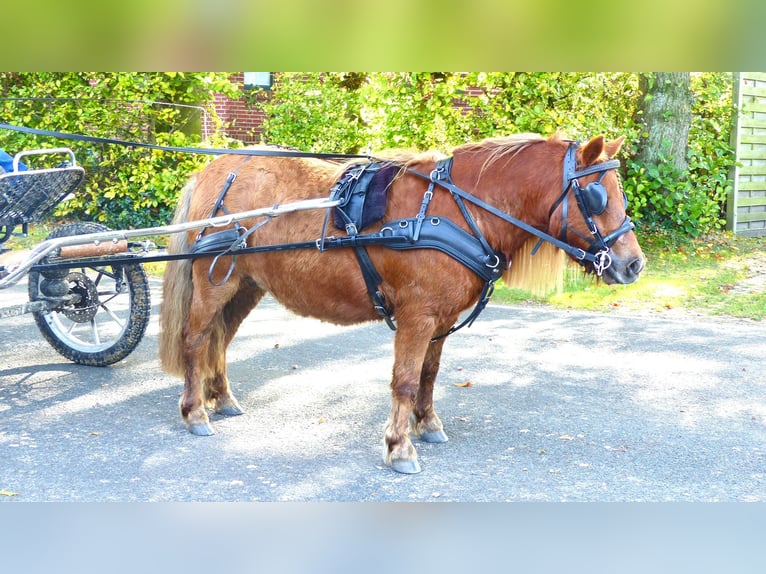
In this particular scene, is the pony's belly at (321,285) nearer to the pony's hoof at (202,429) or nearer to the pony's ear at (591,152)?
the pony's hoof at (202,429)

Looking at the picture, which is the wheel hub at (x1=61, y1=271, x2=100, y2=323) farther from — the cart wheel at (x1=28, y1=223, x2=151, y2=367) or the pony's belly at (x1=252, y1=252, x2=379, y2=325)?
the pony's belly at (x1=252, y1=252, x2=379, y2=325)

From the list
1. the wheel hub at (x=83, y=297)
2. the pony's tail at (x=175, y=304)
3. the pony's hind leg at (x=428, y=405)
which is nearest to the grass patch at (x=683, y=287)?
the pony's hind leg at (x=428, y=405)

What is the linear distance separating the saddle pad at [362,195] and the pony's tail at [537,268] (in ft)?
2.67

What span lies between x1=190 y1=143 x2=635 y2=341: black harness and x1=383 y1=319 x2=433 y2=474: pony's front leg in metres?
0.23

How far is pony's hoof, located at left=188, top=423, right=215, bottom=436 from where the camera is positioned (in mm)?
5129

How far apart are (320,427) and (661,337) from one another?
385 cm

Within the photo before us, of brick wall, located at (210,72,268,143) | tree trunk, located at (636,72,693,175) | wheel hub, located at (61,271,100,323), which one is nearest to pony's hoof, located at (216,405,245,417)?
wheel hub, located at (61,271,100,323)

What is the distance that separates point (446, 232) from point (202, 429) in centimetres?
205

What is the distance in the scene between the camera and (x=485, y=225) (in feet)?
14.7

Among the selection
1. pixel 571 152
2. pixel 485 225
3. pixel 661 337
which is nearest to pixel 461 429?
pixel 485 225

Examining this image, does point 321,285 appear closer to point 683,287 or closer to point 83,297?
point 83,297

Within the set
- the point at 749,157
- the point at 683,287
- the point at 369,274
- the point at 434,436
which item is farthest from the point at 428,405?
the point at 749,157

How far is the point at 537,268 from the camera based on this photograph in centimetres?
459

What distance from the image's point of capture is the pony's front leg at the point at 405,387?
447cm
